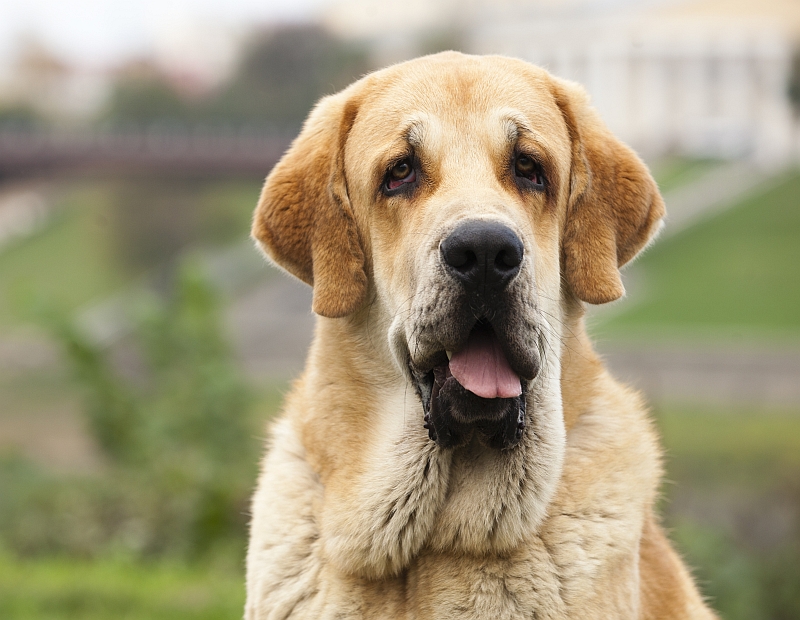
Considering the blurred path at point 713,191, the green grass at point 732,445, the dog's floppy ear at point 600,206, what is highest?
the dog's floppy ear at point 600,206

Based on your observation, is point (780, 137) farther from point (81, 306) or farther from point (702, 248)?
point (81, 306)

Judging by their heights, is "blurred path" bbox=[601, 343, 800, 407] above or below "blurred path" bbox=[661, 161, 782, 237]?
above

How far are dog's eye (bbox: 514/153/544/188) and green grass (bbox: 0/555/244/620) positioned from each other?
170 inches

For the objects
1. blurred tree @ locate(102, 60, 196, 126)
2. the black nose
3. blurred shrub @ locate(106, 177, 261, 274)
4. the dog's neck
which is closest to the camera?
the black nose

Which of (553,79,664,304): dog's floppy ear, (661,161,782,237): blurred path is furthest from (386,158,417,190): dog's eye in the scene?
(661,161,782,237): blurred path

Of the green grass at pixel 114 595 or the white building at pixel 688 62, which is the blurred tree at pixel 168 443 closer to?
the green grass at pixel 114 595

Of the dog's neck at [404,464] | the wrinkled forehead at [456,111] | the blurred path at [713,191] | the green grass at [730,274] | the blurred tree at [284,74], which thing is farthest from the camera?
the blurred path at [713,191]

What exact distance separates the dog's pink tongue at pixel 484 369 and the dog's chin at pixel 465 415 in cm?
3

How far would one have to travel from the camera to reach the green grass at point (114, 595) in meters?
7.18

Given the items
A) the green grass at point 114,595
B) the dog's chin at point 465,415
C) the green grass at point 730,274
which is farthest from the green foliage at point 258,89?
the dog's chin at point 465,415

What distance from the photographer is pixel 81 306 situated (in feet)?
118

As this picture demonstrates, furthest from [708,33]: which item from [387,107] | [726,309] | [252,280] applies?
[387,107]

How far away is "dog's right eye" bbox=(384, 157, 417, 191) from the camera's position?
3656 mm

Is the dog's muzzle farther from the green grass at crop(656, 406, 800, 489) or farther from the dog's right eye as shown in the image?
the green grass at crop(656, 406, 800, 489)
